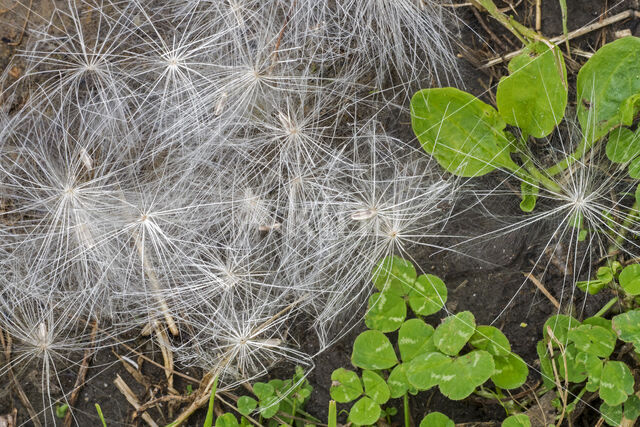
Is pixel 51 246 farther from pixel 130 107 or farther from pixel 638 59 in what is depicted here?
pixel 638 59

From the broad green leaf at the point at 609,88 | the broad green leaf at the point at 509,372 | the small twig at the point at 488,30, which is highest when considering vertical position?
the small twig at the point at 488,30

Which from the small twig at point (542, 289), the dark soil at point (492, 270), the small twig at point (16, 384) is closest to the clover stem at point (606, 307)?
the dark soil at point (492, 270)

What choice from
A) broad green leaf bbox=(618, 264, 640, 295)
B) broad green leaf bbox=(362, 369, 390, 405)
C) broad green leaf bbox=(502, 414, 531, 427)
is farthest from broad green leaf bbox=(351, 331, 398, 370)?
broad green leaf bbox=(618, 264, 640, 295)

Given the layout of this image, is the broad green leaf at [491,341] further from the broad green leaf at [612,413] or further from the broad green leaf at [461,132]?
the broad green leaf at [461,132]

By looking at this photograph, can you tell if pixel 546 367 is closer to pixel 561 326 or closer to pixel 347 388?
pixel 561 326

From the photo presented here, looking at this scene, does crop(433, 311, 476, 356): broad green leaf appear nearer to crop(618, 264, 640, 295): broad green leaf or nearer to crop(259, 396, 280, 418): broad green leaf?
crop(618, 264, 640, 295): broad green leaf
